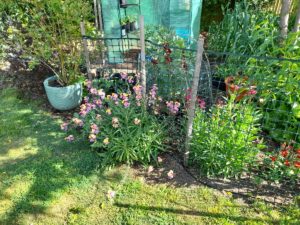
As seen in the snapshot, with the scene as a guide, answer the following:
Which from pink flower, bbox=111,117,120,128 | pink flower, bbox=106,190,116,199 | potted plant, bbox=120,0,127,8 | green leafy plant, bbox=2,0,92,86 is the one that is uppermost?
potted plant, bbox=120,0,127,8

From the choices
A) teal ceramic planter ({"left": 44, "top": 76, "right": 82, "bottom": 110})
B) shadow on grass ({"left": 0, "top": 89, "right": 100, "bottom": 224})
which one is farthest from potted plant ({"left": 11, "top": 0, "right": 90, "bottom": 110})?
shadow on grass ({"left": 0, "top": 89, "right": 100, "bottom": 224})

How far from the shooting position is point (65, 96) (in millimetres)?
3602

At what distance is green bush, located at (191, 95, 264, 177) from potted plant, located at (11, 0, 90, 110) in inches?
76.3

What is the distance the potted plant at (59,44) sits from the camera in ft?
11.1

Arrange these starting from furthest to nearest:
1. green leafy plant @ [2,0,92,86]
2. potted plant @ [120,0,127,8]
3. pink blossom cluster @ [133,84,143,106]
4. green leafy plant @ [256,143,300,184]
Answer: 1. potted plant @ [120,0,127,8]
2. green leafy plant @ [2,0,92,86]
3. pink blossom cluster @ [133,84,143,106]
4. green leafy plant @ [256,143,300,184]

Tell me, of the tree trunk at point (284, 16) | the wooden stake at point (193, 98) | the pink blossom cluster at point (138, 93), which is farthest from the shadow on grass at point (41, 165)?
the tree trunk at point (284, 16)

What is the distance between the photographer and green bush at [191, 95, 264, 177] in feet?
8.04

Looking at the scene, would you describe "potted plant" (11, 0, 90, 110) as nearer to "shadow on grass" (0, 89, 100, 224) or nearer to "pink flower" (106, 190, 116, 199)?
"shadow on grass" (0, 89, 100, 224)

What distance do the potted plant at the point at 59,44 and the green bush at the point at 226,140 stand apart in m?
1.94

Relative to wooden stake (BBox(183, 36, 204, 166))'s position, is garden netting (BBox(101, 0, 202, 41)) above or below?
above

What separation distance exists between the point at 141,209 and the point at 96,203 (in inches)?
16.5

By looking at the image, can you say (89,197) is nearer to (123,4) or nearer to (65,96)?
(65,96)

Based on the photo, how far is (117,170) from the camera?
2.76 meters

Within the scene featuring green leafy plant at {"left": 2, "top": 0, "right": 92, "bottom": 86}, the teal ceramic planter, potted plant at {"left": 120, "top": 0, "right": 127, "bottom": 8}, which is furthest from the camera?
potted plant at {"left": 120, "top": 0, "right": 127, "bottom": 8}
